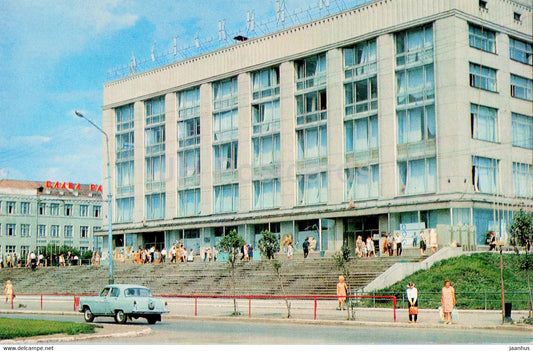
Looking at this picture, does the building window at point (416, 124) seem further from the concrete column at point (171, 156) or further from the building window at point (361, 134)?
the concrete column at point (171, 156)

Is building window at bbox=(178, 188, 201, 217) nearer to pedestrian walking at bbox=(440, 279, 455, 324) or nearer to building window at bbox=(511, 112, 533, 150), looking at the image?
building window at bbox=(511, 112, 533, 150)

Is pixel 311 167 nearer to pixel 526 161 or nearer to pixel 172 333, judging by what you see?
pixel 526 161

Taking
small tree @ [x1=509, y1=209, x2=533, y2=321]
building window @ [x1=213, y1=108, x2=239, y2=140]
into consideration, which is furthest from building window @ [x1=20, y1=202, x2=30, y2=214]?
small tree @ [x1=509, y1=209, x2=533, y2=321]

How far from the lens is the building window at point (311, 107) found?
62.0m

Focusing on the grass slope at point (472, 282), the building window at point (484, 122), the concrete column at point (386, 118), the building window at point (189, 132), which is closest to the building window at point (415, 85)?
the concrete column at point (386, 118)

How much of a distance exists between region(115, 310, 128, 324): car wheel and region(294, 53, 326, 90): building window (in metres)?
33.3

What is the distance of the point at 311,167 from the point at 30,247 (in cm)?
6518

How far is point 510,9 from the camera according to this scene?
56.8 metres

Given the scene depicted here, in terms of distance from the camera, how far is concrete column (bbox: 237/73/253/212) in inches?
2657

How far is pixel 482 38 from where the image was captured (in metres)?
55.3

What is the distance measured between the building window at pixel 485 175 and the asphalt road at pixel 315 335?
26906 millimetres

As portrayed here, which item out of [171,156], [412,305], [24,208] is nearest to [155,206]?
[171,156]

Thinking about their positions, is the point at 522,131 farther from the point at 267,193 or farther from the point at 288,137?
the point at 267,193

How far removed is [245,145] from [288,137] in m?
5.22
